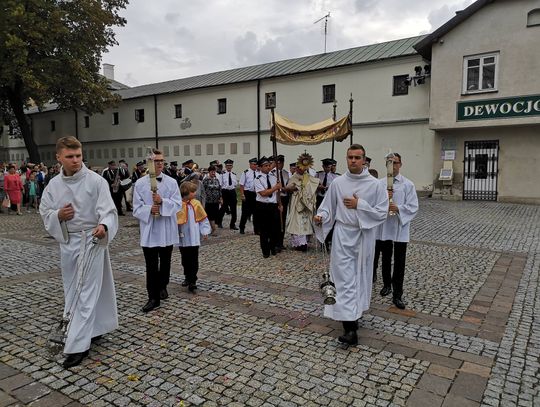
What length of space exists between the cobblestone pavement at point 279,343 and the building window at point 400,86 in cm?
1556

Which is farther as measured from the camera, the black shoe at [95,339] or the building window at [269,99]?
the building window at [269,99]

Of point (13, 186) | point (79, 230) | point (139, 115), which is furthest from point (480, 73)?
point (139, 115)

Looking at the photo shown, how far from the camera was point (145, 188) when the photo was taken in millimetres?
5324

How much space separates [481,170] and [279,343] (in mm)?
18382

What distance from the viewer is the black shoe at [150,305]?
5.23 meters

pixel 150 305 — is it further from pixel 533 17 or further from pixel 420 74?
pixel 533 17

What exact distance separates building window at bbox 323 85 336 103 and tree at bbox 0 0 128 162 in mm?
13681

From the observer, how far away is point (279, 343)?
14.1 feet

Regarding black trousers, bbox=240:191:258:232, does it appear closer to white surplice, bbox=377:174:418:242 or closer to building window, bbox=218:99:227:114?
white surplice, bbox=377:174:418:242

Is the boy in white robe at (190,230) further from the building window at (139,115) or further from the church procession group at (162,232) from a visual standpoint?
the building window at (139,115)

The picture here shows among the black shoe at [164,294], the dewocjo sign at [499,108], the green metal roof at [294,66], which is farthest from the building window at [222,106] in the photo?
the black shoe at [164,294]

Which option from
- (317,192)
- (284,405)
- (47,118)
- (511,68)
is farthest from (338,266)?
(47,118)

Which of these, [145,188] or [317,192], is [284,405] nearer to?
[145,188]

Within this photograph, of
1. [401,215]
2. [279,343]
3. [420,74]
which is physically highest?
[420,74]
